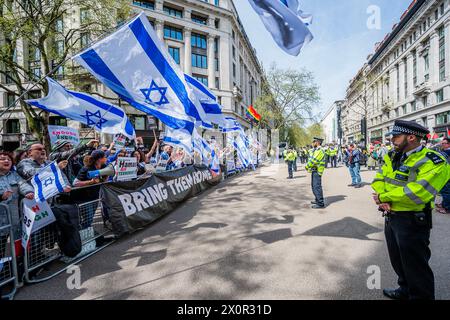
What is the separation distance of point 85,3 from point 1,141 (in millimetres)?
26696

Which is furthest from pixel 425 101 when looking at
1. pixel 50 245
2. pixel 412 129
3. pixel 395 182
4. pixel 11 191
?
pixel 11 191

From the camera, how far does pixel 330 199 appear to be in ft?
26.1

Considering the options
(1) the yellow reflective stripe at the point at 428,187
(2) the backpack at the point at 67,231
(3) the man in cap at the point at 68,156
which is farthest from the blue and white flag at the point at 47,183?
(1) the yellow reflective stripe at the point at 428,187

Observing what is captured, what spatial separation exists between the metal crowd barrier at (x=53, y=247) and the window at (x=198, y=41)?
119ft

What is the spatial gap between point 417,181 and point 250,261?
7.80 ft

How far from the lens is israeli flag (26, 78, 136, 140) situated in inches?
234

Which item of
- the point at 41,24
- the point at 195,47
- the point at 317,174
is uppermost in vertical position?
the point at 195,47

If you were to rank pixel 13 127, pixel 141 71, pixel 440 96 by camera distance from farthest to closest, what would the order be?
pixel 440 96, pixel 13 127, pixel 141 71

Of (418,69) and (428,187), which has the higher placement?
(418,69)

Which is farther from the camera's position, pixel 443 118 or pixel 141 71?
pixel 443 118

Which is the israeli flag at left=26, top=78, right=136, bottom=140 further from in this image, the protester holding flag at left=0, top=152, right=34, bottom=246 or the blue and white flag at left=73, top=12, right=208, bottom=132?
the protester holding flag at left=0, top=152, right=34, bottom=246

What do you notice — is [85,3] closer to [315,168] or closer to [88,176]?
[88,176]

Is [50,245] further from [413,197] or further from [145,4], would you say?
[145,4]

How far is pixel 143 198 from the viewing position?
18.4 ft
